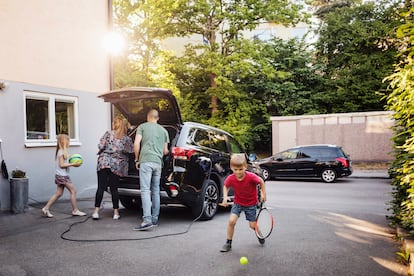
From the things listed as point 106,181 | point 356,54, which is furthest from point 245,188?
point 356,54

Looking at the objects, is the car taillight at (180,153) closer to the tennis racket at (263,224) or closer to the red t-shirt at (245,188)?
the red t-shirt at (245,188)

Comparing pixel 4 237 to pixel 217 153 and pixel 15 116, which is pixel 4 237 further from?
pixel 217 153

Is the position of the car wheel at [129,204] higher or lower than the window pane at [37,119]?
lower

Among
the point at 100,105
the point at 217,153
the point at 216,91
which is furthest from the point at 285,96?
the point at 217,153

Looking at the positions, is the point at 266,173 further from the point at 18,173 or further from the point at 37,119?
the point at 18,173

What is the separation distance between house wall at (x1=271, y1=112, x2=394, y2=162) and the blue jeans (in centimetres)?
1720

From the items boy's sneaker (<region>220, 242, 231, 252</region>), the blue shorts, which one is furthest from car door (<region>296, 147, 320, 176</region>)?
boy's sneaker (<region>220, 242, 231, 252</region>)

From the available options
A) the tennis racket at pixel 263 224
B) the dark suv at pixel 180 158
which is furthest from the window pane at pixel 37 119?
the tennis racket at pixel 263 224

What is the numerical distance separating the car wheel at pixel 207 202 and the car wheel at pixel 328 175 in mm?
9361

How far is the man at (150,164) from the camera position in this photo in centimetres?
600

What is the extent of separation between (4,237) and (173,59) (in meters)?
19.8

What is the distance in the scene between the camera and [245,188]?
4902 millimetres

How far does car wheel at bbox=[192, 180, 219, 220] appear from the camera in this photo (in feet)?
21.7

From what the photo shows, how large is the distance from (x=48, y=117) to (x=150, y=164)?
164 inches
